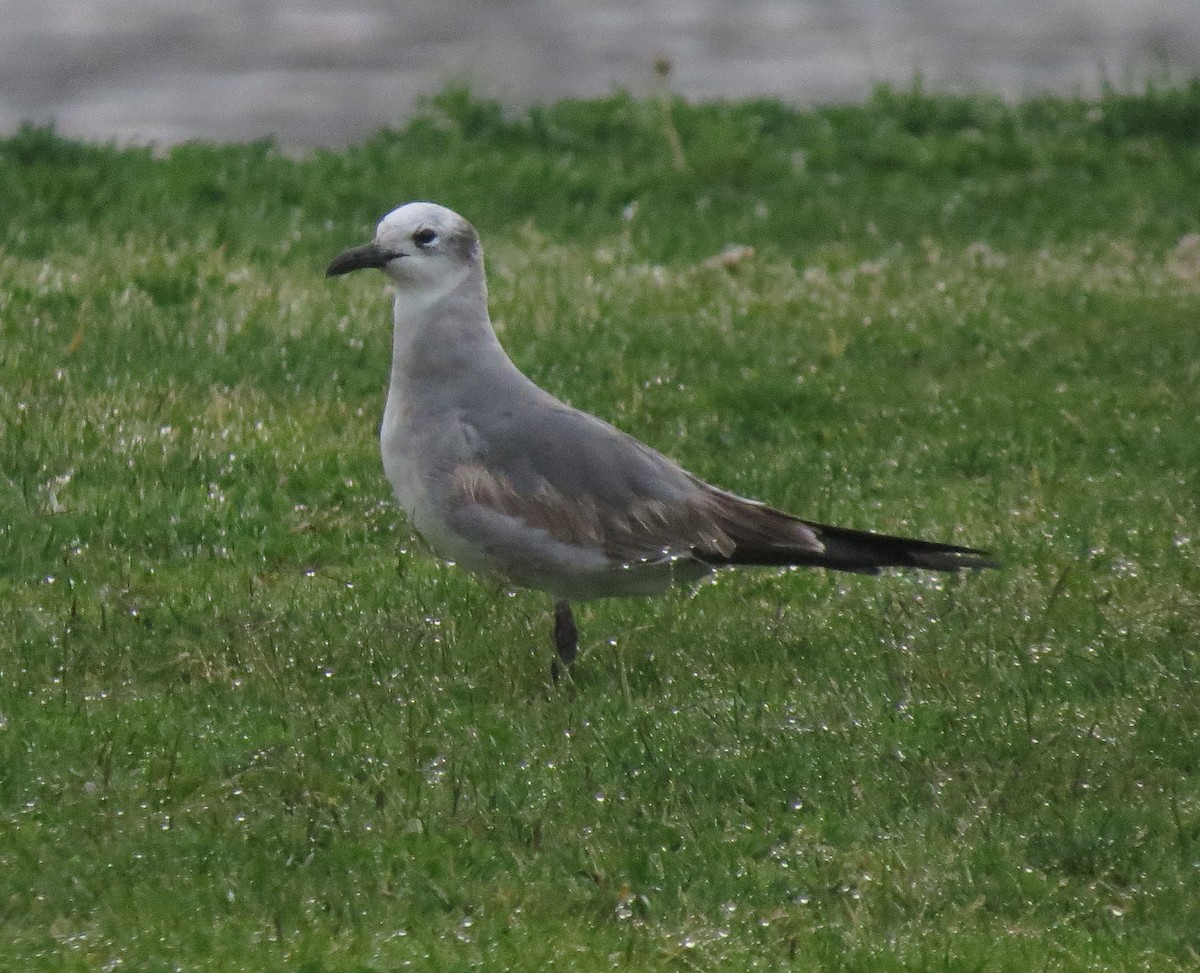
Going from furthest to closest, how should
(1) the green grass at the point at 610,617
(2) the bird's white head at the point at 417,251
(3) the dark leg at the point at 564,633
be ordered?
1. (2) the bird's white head at the point at 417,251
2. (3) the dark leg at the point at 564,633
3. (1) the green grass at the point at 610,617

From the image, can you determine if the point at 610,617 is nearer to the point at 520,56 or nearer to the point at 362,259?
the point at 362,259

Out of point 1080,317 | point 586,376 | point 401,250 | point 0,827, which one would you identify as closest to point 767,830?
point 0,827

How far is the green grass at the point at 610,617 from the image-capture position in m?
5.30

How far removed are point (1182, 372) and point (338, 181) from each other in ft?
18.6

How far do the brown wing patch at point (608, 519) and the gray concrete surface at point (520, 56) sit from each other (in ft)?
30.6

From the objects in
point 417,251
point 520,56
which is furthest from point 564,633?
point 520,56

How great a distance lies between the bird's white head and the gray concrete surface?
28.5 feet

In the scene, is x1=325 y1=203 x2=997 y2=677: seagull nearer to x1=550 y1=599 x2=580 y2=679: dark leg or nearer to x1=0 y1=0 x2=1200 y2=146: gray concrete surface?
x1=550 y1=599 x2=580 y2=679: dark leg

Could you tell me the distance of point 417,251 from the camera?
23.7 feet

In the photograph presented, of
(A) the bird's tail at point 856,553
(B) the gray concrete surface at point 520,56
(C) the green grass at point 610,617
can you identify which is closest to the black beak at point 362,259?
(C) the green grass at point 610,617

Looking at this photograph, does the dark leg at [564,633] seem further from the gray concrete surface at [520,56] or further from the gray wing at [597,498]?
the gray concrete surface at [520,56]

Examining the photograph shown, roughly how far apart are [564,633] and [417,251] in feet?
4.48

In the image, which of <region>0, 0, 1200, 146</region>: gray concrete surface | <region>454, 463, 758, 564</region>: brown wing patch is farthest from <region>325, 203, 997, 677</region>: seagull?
<region>0, 0, 1200, 146</region>: gray concrete surface

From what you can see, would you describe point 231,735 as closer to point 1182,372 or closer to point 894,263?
point 1182,372
